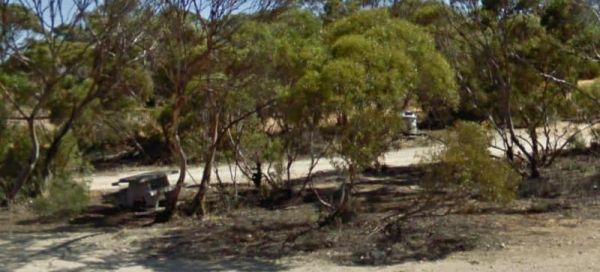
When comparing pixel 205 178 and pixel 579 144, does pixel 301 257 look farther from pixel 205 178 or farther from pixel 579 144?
pixel 579 144

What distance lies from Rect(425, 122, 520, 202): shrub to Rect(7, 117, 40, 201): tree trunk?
26.7ft

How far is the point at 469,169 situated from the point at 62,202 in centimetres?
711

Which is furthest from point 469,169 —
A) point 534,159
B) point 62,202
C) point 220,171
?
point 220,171

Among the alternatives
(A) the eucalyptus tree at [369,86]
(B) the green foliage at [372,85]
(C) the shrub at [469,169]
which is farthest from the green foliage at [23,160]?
(C) the shrub at [469,169]

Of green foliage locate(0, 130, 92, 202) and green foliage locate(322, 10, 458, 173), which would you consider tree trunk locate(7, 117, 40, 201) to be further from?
green foliage locate(322, 10, 458, 173)

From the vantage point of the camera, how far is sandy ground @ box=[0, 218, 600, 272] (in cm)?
1225

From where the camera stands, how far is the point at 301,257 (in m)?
13.1

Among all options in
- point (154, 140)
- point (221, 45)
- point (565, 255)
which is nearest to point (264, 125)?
point (221, 45)

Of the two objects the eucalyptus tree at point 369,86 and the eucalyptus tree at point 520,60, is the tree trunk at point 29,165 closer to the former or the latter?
the eucalyptus tree at point 369,86

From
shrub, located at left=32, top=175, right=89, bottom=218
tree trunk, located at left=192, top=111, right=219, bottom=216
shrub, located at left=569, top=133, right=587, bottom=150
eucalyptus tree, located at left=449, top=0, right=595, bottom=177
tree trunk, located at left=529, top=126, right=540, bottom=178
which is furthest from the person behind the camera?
shrub, located at left=569, top=133, right=587, bottom=150

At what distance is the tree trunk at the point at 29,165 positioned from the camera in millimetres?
18453

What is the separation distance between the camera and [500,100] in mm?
21500

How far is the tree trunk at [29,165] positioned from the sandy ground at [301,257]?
359cm

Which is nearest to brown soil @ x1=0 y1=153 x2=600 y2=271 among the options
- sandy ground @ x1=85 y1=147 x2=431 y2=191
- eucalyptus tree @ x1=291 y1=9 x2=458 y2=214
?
eucalyptus tree @ x1=291 y1=9 x2=458 y2=214
